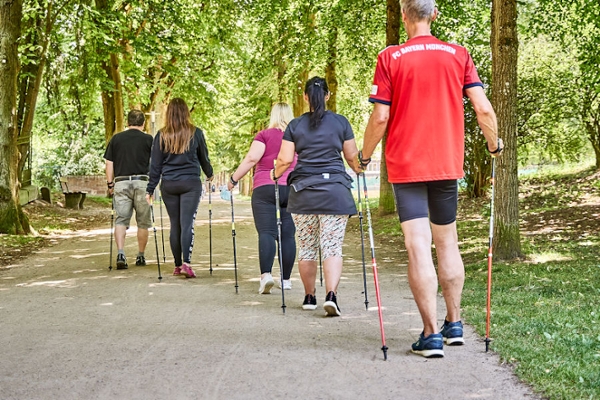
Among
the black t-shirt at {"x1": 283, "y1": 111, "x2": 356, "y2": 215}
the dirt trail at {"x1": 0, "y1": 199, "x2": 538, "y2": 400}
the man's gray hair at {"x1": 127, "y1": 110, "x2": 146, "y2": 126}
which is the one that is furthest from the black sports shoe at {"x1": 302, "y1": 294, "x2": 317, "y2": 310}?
the man's gray hair at {"x1": 127, "y1": 110, "x2": 146, "y2": 126}

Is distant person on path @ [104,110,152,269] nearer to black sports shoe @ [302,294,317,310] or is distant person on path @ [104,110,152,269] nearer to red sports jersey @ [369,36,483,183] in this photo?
black sports shoe @ [302,294,317,310]

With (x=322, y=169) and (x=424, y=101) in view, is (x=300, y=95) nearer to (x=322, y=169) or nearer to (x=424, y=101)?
(x=322, y=169)

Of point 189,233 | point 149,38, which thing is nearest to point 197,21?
point 149,38

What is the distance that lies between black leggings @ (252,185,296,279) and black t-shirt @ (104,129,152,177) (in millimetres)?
3259

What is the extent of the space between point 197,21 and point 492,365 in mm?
20477

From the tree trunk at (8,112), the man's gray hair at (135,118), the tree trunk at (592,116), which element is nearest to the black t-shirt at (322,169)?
the man's gray hair at (135,118)

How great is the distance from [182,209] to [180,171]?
1.61ft

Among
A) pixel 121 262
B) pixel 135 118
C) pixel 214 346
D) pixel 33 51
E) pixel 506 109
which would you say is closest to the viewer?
pixel 214 346

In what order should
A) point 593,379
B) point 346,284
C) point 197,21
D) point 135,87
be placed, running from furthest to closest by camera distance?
point 135,87, point 197,21, point 346,284, point 593,379

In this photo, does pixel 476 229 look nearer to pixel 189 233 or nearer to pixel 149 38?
pixel 189 233

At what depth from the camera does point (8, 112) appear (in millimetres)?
16000

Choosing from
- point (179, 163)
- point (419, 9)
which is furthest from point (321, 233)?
point (179, 163)

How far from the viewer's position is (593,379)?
15.4 feet

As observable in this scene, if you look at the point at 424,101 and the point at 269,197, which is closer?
the point at 424,101
